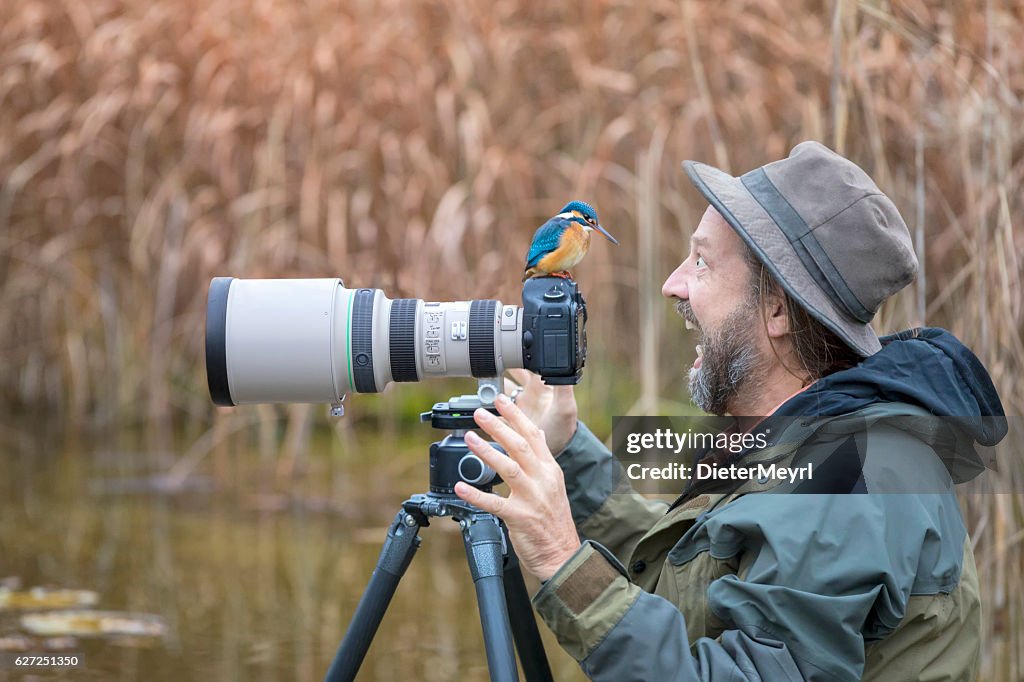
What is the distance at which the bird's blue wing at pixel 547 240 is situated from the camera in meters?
1.75

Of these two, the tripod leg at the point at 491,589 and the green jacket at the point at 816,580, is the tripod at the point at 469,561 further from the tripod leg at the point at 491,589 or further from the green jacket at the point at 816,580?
the green jacket at the point at 816,580

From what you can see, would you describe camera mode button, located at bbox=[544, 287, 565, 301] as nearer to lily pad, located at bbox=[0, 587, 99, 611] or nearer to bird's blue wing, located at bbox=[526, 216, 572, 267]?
bird's blue wing, located at bbox=[526, 216, 572, 267]

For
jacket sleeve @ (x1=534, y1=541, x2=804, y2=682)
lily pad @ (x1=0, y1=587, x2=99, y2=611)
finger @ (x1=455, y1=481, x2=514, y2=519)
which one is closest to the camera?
jacket sleeve @ (x1=534, y1=541, x2=804, y2=682)

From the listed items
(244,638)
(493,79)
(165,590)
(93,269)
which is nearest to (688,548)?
(244,638)

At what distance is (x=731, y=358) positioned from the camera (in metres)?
1.74

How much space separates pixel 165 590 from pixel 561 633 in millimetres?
2160

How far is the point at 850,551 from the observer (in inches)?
57.2

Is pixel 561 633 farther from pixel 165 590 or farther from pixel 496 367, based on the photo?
pixel 165 590

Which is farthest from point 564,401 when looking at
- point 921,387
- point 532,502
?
point 921,387

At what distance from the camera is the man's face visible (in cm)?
174

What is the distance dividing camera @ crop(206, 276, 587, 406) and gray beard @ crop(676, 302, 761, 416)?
0.59ft

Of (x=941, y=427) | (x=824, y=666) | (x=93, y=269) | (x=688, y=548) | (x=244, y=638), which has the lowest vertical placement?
(x=244, y=638)

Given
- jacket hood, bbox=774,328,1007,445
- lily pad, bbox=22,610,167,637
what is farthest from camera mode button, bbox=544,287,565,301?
lily pad, bbox=22,610,167,637

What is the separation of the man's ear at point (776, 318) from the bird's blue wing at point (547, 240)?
0.30m
